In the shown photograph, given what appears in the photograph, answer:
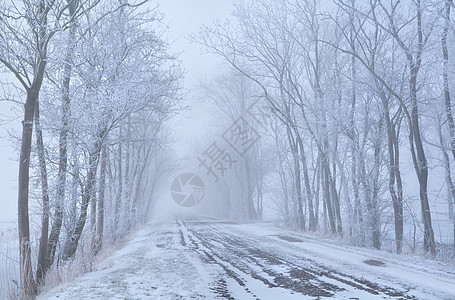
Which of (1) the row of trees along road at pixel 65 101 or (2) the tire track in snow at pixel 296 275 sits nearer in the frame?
(2) the tire track in snow at pixel 296 275

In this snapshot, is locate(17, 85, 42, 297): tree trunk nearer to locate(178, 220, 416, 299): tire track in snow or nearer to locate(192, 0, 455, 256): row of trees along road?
locate(178, 220, 416, 299): tire track in snow

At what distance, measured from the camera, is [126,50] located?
889 cm

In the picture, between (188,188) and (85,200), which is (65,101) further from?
(188,188)

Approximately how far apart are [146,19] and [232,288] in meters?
6.83

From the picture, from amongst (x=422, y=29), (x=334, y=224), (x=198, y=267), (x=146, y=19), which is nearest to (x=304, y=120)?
(x=334, y=224)

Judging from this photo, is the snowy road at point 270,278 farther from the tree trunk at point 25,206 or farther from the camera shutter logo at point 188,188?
the camera shutter logo at point 188,188

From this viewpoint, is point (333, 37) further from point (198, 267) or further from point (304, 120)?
point (198, 267)

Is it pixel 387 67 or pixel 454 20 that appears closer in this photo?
pixel 454 20

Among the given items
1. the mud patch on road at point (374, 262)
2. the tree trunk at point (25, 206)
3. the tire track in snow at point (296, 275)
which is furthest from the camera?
the mud patch on road at point (374, 262)

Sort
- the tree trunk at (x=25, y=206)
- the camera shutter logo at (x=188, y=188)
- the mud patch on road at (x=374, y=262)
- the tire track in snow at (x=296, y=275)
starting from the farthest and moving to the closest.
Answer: the camera shutter logo at (x=188, y=188) < the mud patch on road at (x=374, y=262) < the tree trunk at (x=25, y=206) < the tire track in snow at (x=296, y=275)

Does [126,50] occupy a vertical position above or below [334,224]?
above

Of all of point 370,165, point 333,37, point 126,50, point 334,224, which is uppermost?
point 333,37

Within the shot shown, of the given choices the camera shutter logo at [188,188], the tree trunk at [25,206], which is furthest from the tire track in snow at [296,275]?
the camera shutter logo at [188,188]

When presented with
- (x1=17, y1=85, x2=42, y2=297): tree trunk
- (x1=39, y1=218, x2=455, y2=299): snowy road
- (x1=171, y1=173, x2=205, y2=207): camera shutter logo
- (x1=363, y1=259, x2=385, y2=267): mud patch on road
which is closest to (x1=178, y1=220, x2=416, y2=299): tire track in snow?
(x1=39, y1=218, x2=455, y2=299): snowy road
